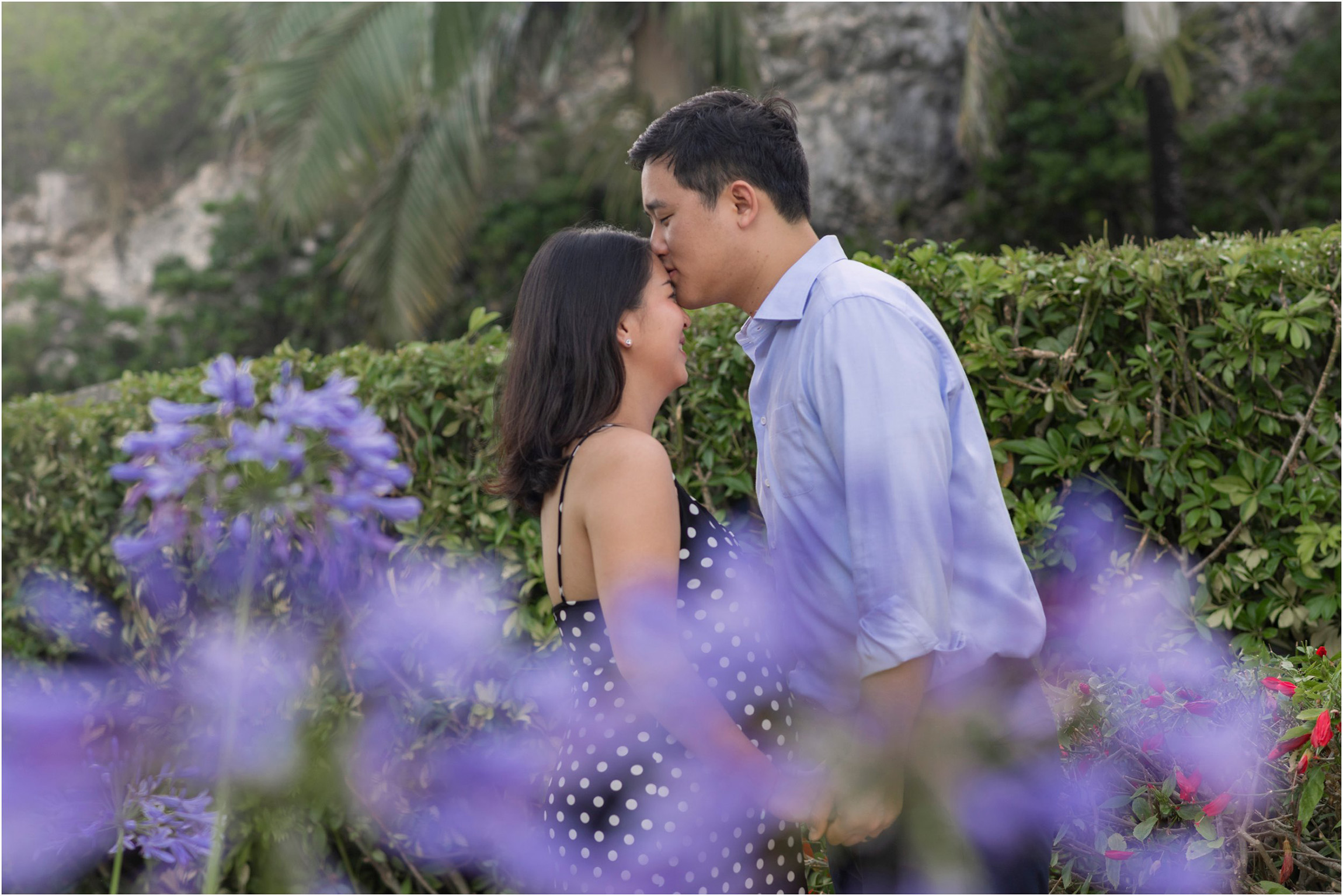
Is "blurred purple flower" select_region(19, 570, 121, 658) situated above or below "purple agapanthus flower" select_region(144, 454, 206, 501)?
below

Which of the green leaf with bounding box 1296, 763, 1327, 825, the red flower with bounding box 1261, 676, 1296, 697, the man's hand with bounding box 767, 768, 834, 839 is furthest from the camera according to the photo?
the red flower with bounding box 1261, 676, 1296, 697

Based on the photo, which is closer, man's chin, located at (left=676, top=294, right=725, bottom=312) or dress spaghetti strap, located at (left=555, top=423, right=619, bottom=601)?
dress spaghetti strap, located at (left=555, top=423, right=619, bottom=601)

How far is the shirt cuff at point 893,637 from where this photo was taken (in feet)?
4.44

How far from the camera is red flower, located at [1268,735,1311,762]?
2.00 metres

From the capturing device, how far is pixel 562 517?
163 centimetres

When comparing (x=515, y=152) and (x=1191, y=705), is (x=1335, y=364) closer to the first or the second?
(x=1191, y=705)

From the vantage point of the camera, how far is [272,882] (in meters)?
3.51

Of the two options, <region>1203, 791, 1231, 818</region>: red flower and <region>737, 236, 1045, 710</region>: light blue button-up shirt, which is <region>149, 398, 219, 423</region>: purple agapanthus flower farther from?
<region>1203, 791, 1231, 818</region>: red flower

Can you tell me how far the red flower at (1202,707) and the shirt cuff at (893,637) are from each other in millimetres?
1076

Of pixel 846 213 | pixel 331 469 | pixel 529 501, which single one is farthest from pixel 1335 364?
pixel 846 213

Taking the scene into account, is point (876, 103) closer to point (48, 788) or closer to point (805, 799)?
point (805, 799)

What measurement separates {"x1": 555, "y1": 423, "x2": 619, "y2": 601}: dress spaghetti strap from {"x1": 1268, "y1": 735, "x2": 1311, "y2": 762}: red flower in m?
1.50

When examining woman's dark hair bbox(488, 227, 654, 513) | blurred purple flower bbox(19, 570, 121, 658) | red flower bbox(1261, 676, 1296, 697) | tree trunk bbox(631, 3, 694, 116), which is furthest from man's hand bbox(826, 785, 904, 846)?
tree trunk bbox(631, 3, 694, 116)

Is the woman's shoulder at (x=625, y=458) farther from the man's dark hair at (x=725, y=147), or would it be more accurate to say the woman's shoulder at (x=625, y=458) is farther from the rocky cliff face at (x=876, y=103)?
the rocky cliff face at (x=876, y=103)
